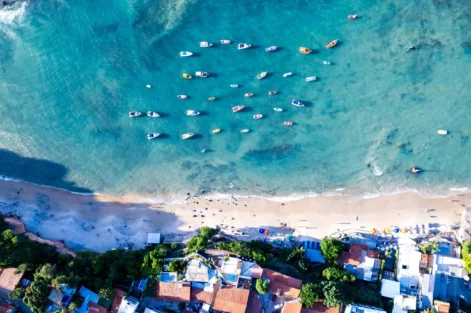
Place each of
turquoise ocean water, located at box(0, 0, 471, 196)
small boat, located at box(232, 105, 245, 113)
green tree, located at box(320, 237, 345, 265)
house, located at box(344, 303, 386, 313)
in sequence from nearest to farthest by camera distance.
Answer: house, located at box(344, 303, 386, 313)
green tree, located at box(320, 237, 345, 265)
turquoise ocean water, located at box(0, 0, 471, 196)
small boat, located at box(232, 105, 245, 113)

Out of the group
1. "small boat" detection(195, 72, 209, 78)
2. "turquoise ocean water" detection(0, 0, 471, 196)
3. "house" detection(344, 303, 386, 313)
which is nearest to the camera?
"house" detection(344, 303, 386, 313)

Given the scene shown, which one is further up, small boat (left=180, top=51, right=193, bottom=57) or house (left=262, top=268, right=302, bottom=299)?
small boat (left=180, top=51, right=193, bottom=57)

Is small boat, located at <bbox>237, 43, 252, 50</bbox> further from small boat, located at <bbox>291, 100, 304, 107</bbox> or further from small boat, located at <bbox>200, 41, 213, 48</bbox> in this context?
small boat, located at <bbox>291, 100, 304, 107</bbox>

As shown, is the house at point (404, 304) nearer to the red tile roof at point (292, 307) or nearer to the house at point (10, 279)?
the red tile roof at point (292, 307)

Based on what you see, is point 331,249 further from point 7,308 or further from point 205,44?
point 7,308

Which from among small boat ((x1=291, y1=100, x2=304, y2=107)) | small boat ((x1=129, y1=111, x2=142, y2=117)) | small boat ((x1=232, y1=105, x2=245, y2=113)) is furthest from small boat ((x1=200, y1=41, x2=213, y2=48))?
small boat ((x1=291, y1=100, x2=304, y2=107))

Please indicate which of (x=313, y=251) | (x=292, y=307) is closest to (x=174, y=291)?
(x=292, y=307)

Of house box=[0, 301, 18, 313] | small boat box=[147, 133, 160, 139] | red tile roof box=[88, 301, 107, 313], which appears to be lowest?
house box=[0, 301, 18, 313]
